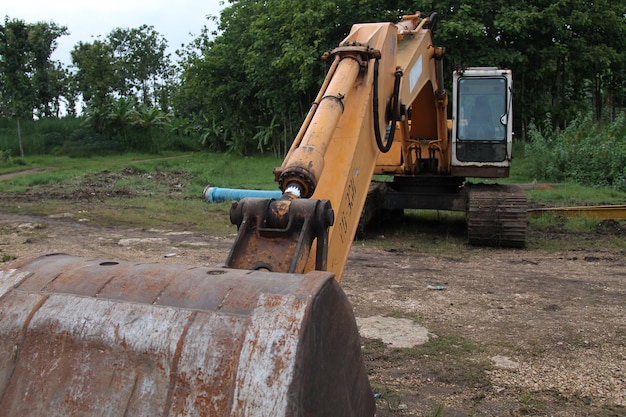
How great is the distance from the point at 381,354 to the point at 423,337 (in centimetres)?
51

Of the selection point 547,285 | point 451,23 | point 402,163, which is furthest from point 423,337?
point 451,23

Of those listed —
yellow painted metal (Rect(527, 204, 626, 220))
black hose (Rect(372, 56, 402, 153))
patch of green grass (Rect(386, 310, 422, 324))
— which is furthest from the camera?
yellow painted metal (Rect(527, 204, 626, 220))

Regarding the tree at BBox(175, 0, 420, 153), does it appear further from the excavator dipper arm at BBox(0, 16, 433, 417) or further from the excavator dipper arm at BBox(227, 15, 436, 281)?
the excavator dipper arm at BBox(0, 16, 433, 417)

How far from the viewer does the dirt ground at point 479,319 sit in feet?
12.3

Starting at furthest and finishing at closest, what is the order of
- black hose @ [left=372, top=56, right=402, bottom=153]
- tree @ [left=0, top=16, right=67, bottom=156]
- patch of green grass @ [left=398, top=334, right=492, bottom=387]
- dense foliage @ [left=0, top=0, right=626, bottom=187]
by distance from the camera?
tree @ [left=0, top=16, right=67, bottom=156]
dense foliage @ [left=0, top=0, right=626, bottom=187]
black hose @ [left=372, top=56, right=402, bottom=153]
patch of green grass @ [left=398, top=334, right=492, bottom=387]

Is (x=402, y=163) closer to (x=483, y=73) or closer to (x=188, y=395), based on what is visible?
(x=483, y=73)

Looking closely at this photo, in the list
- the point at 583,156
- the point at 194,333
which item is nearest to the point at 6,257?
the point at 194,333

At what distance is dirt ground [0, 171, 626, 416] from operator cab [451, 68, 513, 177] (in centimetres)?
131

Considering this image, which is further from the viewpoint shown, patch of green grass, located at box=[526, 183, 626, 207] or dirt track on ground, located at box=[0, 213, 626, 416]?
patch of green grass, located at box=[526, 183, 626, 207]

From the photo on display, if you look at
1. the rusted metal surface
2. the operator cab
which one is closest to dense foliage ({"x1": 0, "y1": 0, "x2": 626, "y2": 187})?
the operator cab

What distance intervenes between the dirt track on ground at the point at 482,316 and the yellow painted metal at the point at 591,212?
2.49 metres

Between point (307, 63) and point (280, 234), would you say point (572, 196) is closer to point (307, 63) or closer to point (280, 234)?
point (307, 63)

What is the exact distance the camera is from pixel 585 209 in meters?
11.0

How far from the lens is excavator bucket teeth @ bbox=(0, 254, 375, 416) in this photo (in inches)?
84.3
